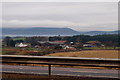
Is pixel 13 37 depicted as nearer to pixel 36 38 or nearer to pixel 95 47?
pixel 36 38

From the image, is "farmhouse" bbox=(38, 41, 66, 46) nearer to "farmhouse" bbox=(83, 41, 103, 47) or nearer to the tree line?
the tree line

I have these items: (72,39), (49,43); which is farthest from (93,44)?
(49,43)

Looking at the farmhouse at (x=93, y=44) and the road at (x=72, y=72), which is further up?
the farmhouse at (x=93, y=44)

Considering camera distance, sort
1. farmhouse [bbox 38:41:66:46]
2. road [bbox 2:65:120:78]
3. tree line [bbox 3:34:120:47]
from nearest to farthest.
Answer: road [bbox 2:65:120:78] → tree line [bbox 3:34:120:47] → farmhouse [bbox 38:41:66:46]

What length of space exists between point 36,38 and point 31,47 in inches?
35.4

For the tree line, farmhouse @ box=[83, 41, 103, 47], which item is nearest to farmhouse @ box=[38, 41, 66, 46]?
the tree line

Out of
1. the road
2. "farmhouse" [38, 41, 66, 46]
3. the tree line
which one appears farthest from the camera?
"farmhouse" [38, 41, 66, 46]

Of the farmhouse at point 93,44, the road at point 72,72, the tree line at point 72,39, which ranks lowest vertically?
the road at point 72,72

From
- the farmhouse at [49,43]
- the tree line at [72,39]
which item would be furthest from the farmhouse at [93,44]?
the farmhouse at [49,43]

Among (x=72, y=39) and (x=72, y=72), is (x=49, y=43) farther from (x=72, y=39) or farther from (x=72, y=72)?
(x=72, y=72)

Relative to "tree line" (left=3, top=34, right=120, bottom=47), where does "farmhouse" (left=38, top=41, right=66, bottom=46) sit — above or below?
below

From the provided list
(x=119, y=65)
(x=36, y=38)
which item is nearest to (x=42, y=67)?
(x=36, y=38)

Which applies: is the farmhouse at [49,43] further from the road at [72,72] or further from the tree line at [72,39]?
the road at [72,72]

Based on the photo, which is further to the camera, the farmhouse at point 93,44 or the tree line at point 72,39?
the farmhouse at point 93,44
